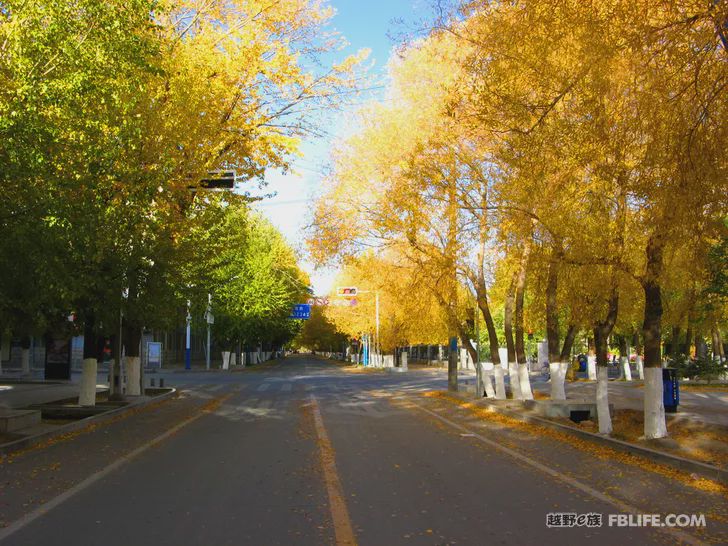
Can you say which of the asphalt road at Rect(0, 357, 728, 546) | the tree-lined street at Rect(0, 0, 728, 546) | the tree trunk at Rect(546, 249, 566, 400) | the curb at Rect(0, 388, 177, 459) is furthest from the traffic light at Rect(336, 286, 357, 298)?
the asphalt road at Rect(0, 357, 728, 546)

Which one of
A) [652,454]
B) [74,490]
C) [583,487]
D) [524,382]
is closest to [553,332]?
[524,382]

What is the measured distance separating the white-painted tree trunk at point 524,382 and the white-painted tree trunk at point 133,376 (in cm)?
1196

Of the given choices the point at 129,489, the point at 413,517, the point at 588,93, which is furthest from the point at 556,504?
the point at 588,93

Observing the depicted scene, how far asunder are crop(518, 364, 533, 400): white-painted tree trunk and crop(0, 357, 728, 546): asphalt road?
17.1 feet

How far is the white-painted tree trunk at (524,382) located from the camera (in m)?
19.6

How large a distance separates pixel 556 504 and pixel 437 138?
1200 cm

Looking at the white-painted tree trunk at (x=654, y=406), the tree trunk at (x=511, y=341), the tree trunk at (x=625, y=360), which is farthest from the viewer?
the tree trunk at (x=625, y=360)

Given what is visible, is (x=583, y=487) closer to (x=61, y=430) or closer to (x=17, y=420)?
(x=61, y=430)

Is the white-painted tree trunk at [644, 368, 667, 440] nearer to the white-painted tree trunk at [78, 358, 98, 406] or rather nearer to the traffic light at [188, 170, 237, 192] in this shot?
the traffic light at [188, 170, 237, 192]

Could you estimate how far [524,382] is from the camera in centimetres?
1984

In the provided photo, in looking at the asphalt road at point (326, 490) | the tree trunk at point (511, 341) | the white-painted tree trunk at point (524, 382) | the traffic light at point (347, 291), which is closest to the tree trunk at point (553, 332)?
the white-painted tree trunk at point (524, 382)

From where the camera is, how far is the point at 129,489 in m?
8.09

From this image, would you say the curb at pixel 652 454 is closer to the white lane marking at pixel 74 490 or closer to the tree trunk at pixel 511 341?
the tree trunk at pixel 511 341

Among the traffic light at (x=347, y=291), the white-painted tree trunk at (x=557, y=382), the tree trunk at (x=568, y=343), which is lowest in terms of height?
the white-painted tree trunk at (x=557, y=382)
